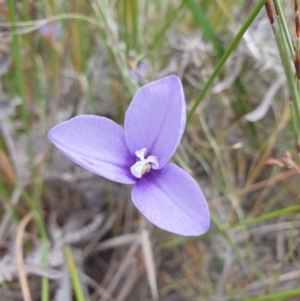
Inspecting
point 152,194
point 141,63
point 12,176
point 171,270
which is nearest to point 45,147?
point 12,176

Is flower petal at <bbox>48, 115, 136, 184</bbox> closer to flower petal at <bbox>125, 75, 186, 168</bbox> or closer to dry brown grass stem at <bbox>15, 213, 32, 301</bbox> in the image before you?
flower petal at <bbox>125, 75, 186, 168</bbox>

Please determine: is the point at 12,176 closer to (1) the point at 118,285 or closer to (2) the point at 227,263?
(1) the point at 118,285

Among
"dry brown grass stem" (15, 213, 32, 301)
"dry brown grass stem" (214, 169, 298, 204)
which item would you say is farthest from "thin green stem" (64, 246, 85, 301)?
"dry brown grass stem" (214, 169, 298, 204)

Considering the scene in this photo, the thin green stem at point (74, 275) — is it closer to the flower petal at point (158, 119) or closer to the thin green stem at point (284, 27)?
the flower petal at point (158, 119)

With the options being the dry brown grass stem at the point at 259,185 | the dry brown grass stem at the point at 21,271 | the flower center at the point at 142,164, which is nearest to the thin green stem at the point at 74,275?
the dry brown grass stem at the point at 21,271

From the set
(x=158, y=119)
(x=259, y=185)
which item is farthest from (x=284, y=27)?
(x=259, y=185)

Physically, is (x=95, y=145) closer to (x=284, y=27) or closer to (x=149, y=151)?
(x=149, y=151)
